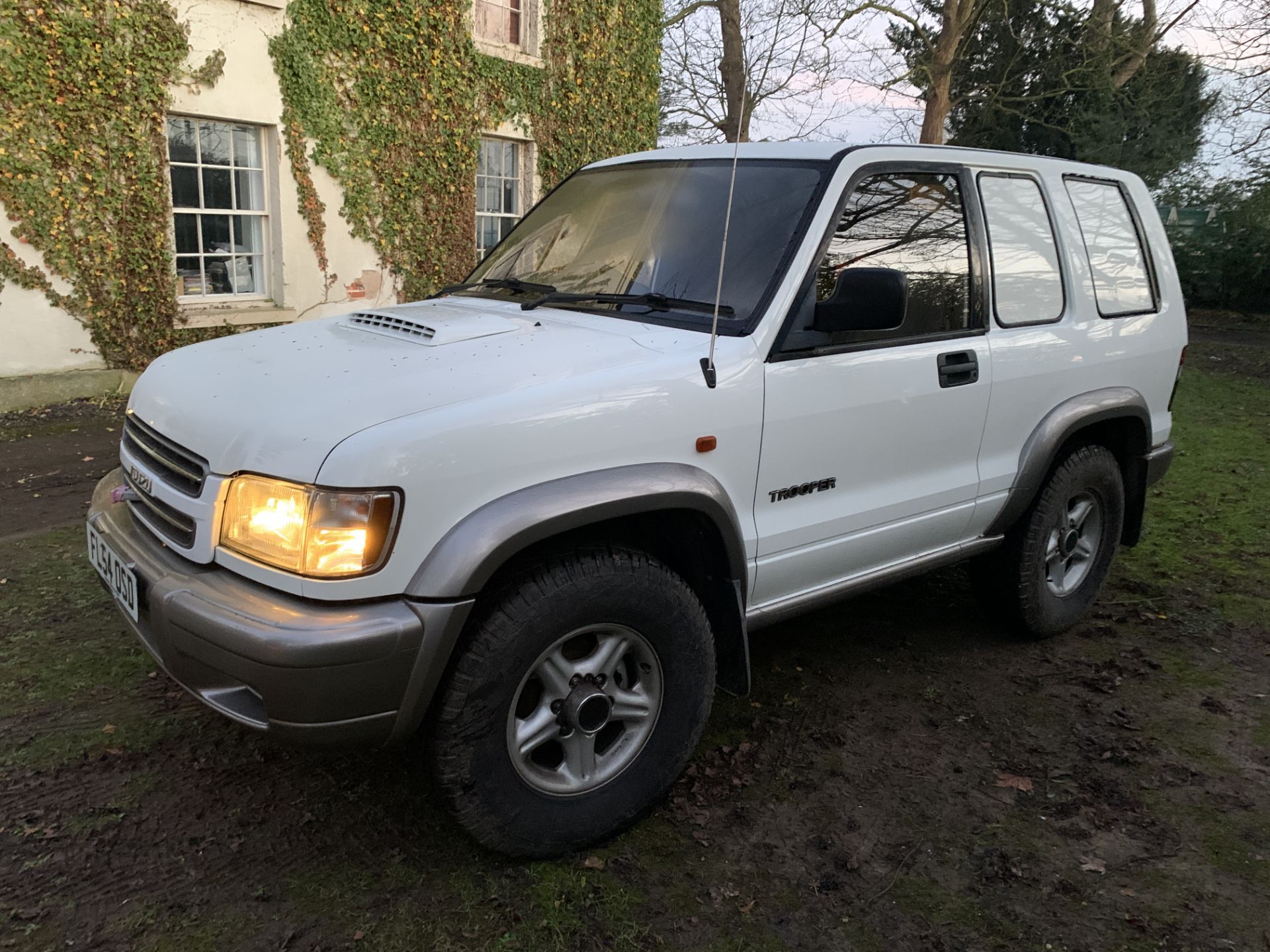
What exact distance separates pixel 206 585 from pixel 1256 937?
2.90 metres

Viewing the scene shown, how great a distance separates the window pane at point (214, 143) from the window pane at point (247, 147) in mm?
83

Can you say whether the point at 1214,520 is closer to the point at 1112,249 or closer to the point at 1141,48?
the point at 1112,249

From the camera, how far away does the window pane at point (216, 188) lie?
924 centimetres

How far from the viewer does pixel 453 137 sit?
36.9ft

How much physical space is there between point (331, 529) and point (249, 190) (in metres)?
8.61

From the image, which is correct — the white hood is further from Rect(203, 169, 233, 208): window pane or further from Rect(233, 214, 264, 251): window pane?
Rect(233, 214, 264, 251): window pane

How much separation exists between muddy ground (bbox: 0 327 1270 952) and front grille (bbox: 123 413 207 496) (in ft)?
3.26

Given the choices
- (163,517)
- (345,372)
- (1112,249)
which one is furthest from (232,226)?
(1112,249)

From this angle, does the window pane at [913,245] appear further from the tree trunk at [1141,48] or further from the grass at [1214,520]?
the tree trunk at [1141,48]

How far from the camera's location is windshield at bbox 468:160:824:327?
3.07 m

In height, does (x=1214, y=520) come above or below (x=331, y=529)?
below

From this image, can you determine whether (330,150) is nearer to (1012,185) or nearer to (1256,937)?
(1012,185)

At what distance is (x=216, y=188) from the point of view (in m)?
9.34

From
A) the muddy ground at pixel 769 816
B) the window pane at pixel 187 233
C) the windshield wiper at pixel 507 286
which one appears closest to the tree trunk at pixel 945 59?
the window pane at pixel 187 233
